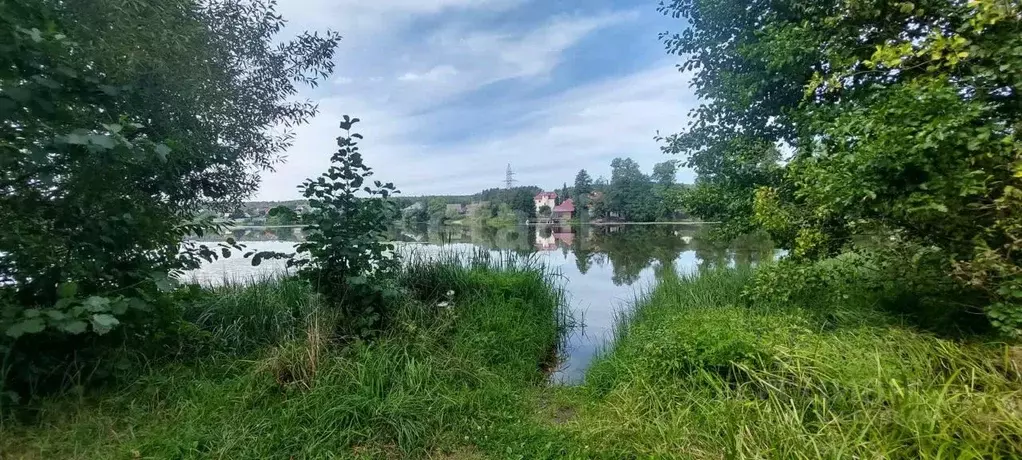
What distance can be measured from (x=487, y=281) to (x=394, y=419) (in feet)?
8.22

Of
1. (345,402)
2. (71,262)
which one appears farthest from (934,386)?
(71,262)

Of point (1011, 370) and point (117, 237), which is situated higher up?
point (117, 237)

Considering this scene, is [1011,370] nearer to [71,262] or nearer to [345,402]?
[345,402]

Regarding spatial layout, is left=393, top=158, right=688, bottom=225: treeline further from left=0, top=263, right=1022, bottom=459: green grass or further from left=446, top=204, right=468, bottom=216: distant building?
left=0, top=263, right=1022, bottom=459: green grass

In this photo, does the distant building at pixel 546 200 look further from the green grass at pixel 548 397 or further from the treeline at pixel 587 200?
the green grass at pixel 548 397

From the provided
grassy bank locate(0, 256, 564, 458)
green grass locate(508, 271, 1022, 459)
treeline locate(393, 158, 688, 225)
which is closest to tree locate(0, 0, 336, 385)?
grassy bank locate(0, 256, 564, 458)

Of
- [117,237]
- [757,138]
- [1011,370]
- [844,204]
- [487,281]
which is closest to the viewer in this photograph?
[1011,370]

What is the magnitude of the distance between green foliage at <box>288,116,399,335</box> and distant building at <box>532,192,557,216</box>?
2053 cm

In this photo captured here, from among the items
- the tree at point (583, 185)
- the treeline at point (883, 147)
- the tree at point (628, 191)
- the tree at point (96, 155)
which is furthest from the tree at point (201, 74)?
the tree at point (583, 185)

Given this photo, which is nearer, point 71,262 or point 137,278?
point 71,262

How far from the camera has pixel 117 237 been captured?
2312 mm

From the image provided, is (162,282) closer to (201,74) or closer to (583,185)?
(201,74)

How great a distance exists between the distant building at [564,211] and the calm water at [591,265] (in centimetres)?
900

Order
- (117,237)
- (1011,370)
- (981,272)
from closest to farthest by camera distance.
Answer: (1011,370) < (981,272) < (117,237)
